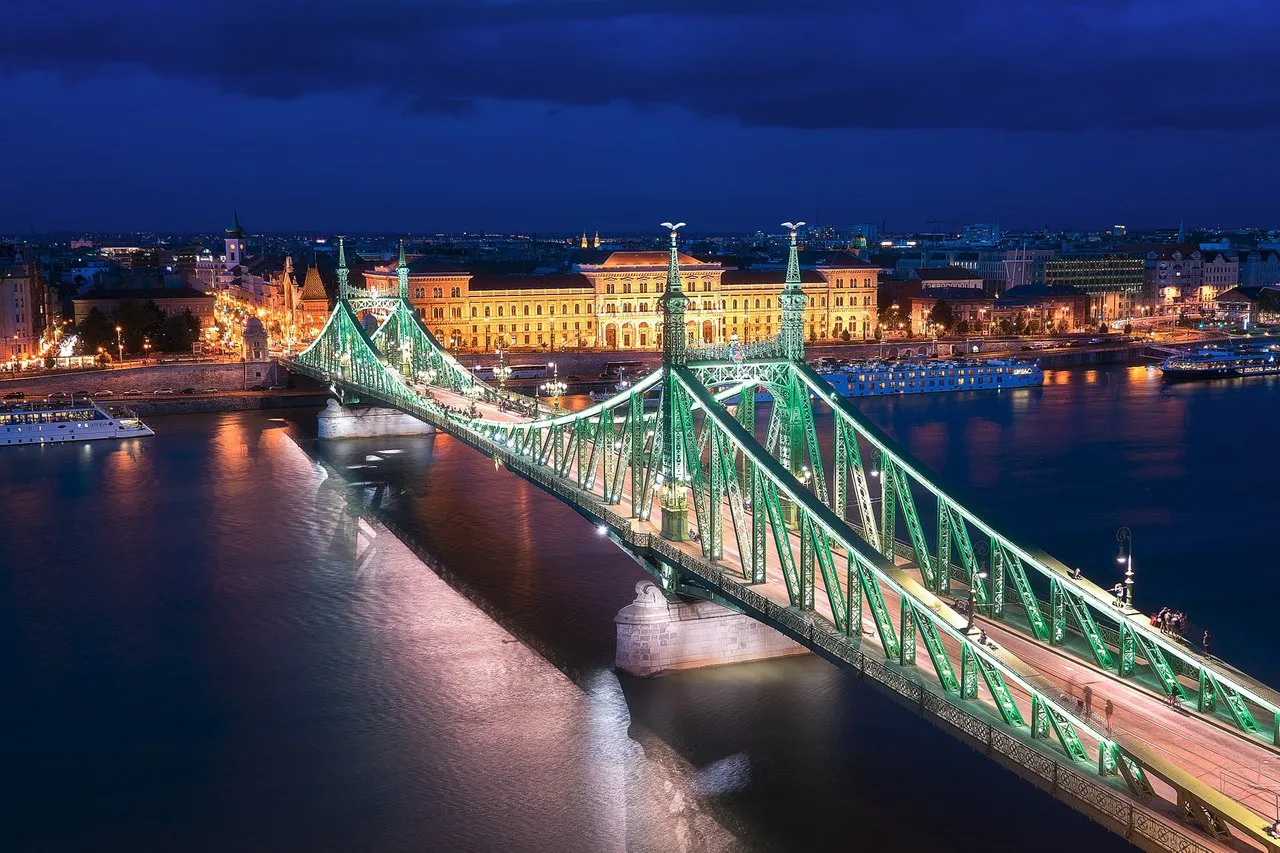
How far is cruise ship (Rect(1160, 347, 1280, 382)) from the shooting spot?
2648 inches

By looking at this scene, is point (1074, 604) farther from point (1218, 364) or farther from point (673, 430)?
point (1218, 364)

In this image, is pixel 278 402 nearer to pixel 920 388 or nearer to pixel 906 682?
pixel 920 388

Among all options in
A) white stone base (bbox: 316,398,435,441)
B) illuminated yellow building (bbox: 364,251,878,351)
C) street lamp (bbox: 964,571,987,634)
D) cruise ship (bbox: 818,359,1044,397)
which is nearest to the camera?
street lamp (bbox: 964,571,987,634)

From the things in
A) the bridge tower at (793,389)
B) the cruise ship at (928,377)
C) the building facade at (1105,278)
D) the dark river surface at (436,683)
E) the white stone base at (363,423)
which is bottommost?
the dark river surface at (436,683)

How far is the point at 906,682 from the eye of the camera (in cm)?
1389

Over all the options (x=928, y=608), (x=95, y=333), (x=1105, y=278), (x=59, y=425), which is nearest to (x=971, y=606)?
(x=928, y=608)

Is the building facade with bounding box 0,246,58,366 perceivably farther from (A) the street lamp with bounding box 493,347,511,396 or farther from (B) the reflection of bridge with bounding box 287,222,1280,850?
(B) the reflection of bridge with bounding box 287,222,1280,850

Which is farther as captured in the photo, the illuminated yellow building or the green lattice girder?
the illuminated yellow building

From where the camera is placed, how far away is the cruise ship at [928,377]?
61875mm

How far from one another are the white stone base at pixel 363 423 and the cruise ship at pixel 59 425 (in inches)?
265

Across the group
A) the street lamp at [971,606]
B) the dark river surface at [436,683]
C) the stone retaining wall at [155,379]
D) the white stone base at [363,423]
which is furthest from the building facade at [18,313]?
the street lamp at [971,606]

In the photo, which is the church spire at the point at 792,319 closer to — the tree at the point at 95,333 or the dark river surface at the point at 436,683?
the dark river surface at the point at 436,683

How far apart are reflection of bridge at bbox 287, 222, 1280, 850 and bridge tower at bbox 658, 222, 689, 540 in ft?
0.12

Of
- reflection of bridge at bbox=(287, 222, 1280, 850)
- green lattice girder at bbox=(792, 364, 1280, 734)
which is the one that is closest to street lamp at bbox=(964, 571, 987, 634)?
reflection of bridge at bbox=(287, 222, 1280, 850)
